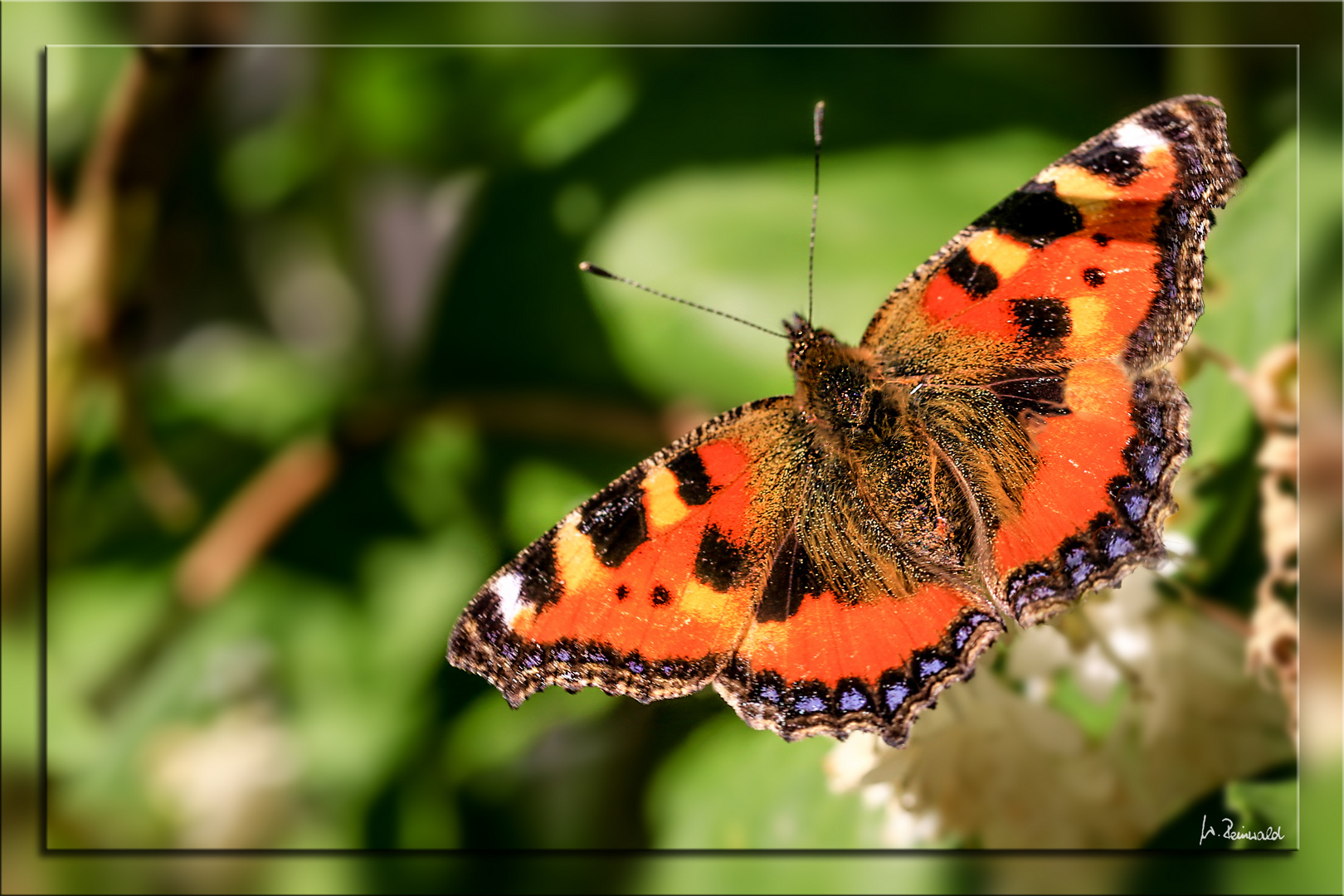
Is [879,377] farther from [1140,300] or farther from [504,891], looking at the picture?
[504,891]

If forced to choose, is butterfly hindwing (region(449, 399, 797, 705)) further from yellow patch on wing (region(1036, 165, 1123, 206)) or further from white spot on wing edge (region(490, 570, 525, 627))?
yellow patch on wing (region(1036, 165, 1123, 206))

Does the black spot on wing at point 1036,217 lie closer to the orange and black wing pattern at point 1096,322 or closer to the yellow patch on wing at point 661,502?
the orange and black wing pattern at point 1096,322

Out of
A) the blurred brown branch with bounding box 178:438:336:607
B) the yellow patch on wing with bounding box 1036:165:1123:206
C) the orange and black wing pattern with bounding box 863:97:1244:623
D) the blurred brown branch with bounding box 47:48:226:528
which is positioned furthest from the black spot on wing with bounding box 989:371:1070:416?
the blurred brown branch with bounding box 47:48:226:528

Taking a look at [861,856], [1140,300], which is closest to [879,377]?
[1140,300]

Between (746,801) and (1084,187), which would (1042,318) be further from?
(746,801)
